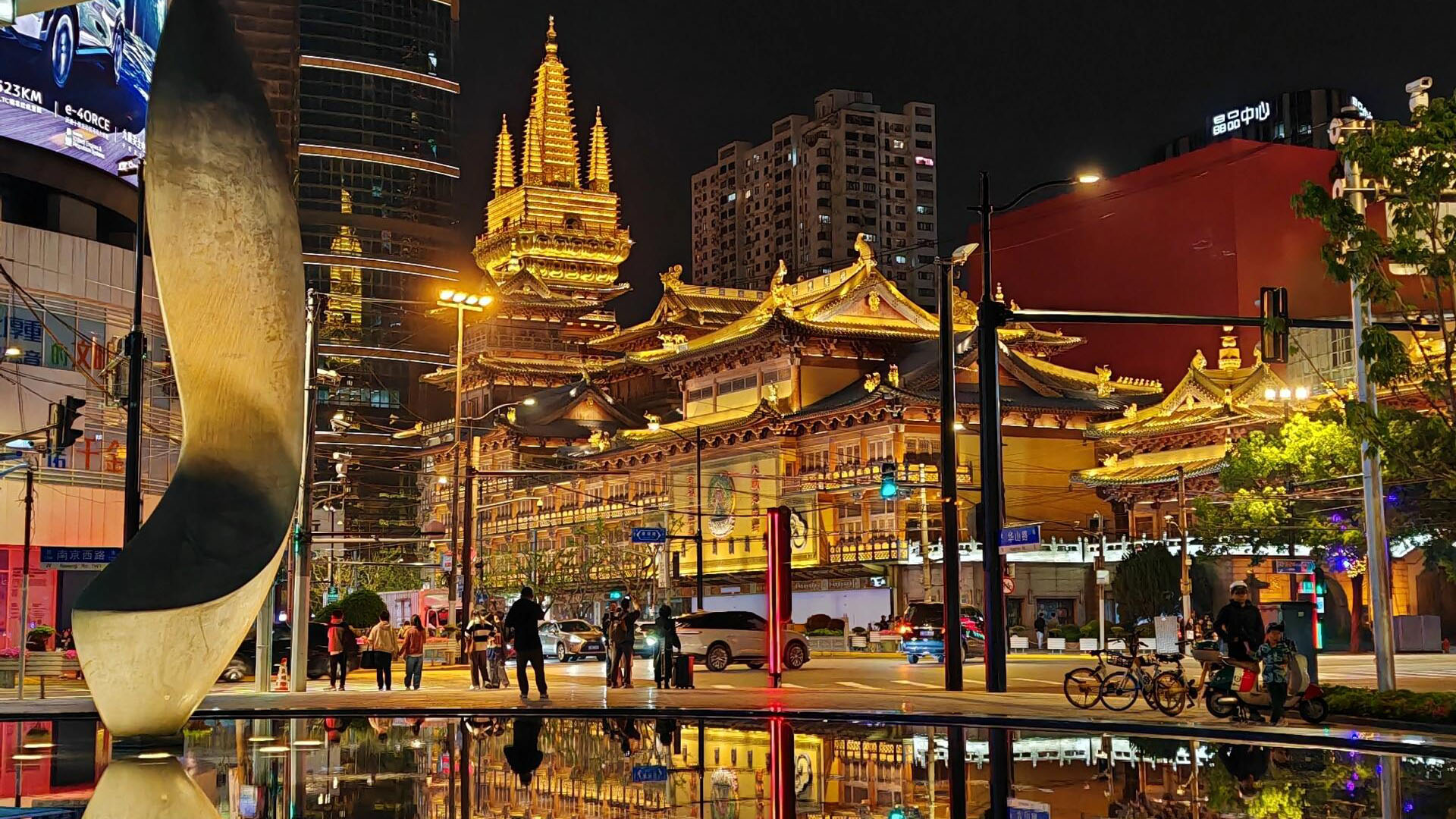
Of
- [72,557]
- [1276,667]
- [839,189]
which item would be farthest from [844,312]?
[839,189]

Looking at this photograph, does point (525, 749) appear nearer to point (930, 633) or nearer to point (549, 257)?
point (930, 633)

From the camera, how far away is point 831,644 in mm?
62344

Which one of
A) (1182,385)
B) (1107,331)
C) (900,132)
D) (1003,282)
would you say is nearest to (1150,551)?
(1182,385)

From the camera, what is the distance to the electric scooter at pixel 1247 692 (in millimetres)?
21703

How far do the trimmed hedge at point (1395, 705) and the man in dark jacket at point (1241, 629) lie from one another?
59.2 inches

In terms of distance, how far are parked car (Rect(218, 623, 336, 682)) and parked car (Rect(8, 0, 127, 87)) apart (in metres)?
17.0

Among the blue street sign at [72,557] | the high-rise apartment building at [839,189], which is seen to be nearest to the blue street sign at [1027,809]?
the blue street sign at [72,557]

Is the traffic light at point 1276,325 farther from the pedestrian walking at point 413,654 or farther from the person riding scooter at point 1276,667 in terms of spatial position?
the pedestrian walking at point 413,654

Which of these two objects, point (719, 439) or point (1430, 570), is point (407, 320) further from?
point (1430, 570)

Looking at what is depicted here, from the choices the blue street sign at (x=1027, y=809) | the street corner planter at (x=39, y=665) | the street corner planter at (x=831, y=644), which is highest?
the blue street sign at (x=1027, y=809)

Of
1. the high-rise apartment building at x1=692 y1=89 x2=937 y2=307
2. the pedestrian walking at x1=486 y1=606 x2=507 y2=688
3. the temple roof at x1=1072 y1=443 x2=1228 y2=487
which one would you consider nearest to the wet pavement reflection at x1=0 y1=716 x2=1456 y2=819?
the pedestrian walking at x1=486 y1=606 x2=507 y2=688

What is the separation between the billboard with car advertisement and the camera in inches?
1793

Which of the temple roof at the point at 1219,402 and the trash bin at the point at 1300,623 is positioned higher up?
the temple roof at the point at 1219,402

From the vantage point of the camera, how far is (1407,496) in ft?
146
